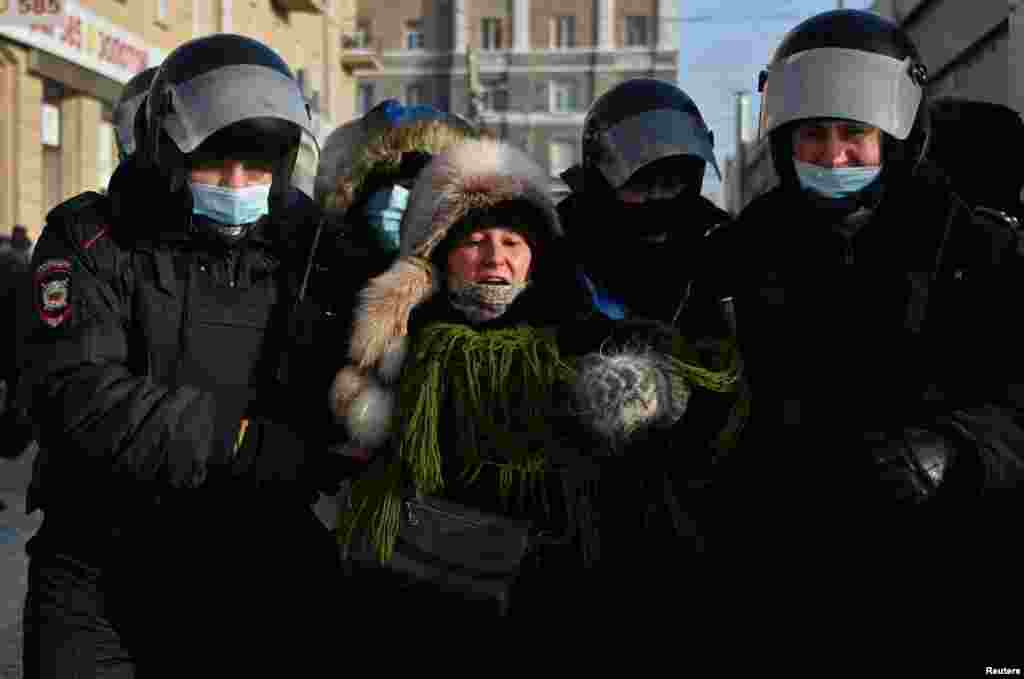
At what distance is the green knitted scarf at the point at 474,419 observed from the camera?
2055 mm

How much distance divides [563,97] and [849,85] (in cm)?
4432

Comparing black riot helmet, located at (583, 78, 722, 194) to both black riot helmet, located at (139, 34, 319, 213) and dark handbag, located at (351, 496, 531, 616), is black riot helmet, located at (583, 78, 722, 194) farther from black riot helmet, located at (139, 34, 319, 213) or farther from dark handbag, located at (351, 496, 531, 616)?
dark handbag, located at (351, 496, 531, 616)

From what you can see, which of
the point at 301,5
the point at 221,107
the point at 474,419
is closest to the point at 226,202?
the point at 221,107

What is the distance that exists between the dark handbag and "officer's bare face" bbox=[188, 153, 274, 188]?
76cm

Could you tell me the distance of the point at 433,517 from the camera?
2.08 m

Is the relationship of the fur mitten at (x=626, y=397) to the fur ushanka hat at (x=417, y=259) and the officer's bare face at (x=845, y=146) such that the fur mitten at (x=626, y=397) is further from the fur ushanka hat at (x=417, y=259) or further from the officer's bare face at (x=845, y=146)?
the officer's bare face at (x=845, y=146)

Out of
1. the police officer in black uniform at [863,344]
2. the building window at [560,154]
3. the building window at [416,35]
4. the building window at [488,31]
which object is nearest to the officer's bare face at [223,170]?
the police officer in black uniform at [863,344]

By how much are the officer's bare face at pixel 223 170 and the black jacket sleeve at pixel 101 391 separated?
0.23m

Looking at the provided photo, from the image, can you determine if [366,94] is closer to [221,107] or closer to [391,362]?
[221,107]

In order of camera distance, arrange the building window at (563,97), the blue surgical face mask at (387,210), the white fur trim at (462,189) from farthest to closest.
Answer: the building window at (563,97) < the blue surgical face mask at (387,210) < the white fur trim at (462,189)

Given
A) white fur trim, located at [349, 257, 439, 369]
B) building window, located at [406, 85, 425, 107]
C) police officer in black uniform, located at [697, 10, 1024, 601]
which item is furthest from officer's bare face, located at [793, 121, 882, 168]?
building window, located at [406, 85, 425, 107]

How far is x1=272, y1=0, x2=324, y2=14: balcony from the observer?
66.8 feet

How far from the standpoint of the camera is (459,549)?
81.2 inches

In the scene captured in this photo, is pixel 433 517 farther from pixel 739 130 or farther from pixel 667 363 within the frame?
pixel 739 130
